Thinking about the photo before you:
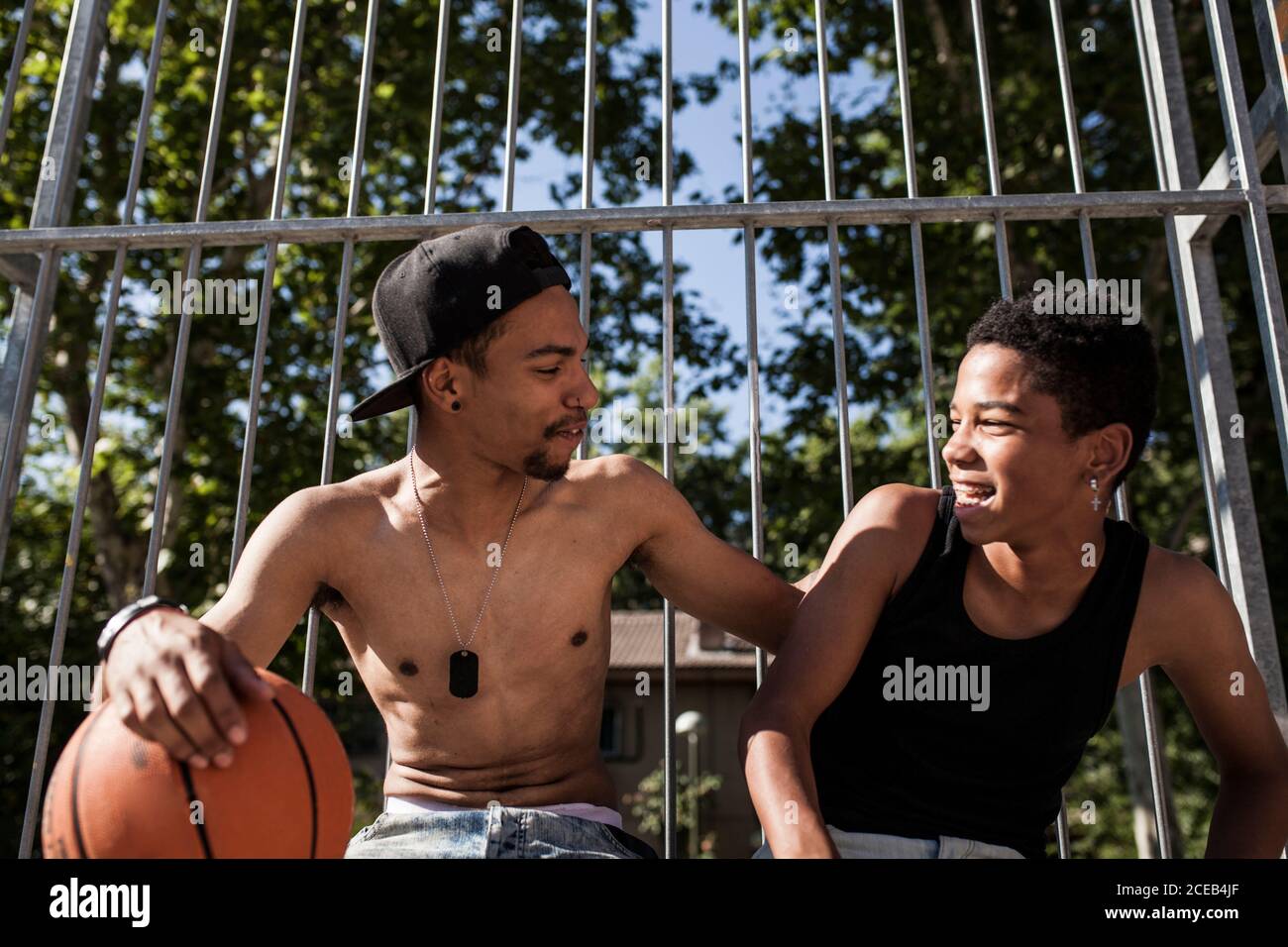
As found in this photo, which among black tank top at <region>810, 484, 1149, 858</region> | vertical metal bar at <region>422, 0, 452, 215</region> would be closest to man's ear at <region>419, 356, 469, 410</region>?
vertical metal bar at <region>422, 0, 452, 215</region>

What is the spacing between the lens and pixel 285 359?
8.40 metres

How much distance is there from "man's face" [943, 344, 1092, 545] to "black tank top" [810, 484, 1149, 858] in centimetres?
13

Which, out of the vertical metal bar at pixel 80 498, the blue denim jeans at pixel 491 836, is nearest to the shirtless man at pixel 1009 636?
the blue denim jeans at pixel 491 836

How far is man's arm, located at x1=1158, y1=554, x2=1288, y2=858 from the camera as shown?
7.75ft

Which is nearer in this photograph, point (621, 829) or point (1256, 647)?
point (621, 829)

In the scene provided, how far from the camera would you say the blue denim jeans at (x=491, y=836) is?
219 centimetres

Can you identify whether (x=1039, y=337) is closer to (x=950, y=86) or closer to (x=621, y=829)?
(x=621, y=829)

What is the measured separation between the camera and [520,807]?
233 cm

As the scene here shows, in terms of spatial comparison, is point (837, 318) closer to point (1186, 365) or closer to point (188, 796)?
point (1186, 365)

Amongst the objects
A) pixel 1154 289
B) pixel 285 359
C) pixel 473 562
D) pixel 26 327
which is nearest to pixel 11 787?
pixel 285 359

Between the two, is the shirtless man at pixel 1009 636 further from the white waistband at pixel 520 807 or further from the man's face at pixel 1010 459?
the white waistband at pixel 520 807

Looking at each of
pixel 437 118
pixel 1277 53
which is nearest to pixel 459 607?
pixel 437 118

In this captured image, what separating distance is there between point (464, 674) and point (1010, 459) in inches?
47.2
